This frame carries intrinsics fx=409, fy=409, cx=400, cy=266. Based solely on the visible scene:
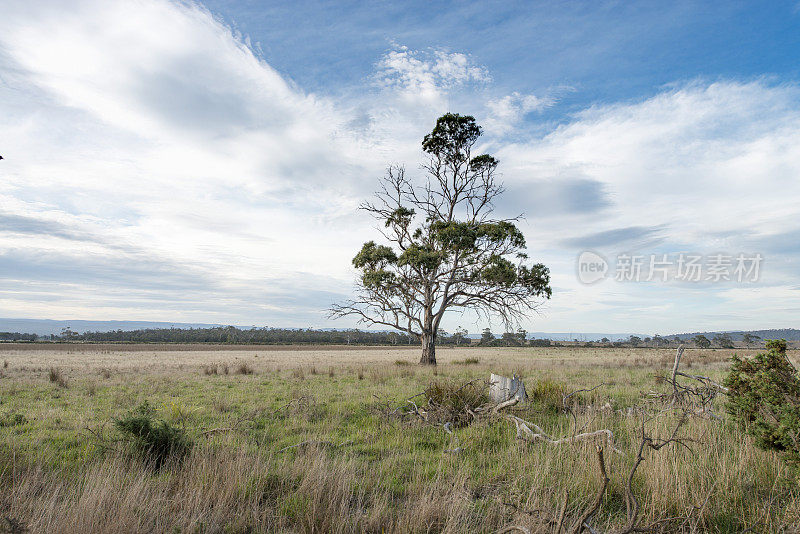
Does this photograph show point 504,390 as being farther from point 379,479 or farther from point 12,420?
point 12,420

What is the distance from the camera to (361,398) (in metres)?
10.2

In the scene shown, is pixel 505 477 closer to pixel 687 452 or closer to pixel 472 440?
pixel 472 440

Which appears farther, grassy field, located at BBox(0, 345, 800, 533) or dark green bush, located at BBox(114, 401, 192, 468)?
dark green bush, located at BBox(114, 401, 192, 468)

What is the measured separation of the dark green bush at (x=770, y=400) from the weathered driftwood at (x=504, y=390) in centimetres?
362

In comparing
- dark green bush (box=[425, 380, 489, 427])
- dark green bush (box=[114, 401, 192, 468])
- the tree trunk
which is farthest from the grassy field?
the tree trunk

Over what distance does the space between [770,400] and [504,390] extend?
4428 millimetres

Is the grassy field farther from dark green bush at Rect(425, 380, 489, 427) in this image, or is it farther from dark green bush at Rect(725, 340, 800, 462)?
dark green bush at Rect(425, 380, 489, 427)

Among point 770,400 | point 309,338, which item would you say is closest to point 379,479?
point 770,400

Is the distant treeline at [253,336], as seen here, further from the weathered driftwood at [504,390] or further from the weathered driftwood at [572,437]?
the weathered driftwood at [572,437]

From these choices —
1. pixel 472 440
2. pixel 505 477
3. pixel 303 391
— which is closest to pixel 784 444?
pixel 505 477

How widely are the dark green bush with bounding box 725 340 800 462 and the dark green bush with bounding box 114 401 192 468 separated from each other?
22.1ft

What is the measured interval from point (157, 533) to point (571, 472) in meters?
3.80

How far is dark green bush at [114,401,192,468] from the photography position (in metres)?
5.11

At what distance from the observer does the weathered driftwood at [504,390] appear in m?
8.34
